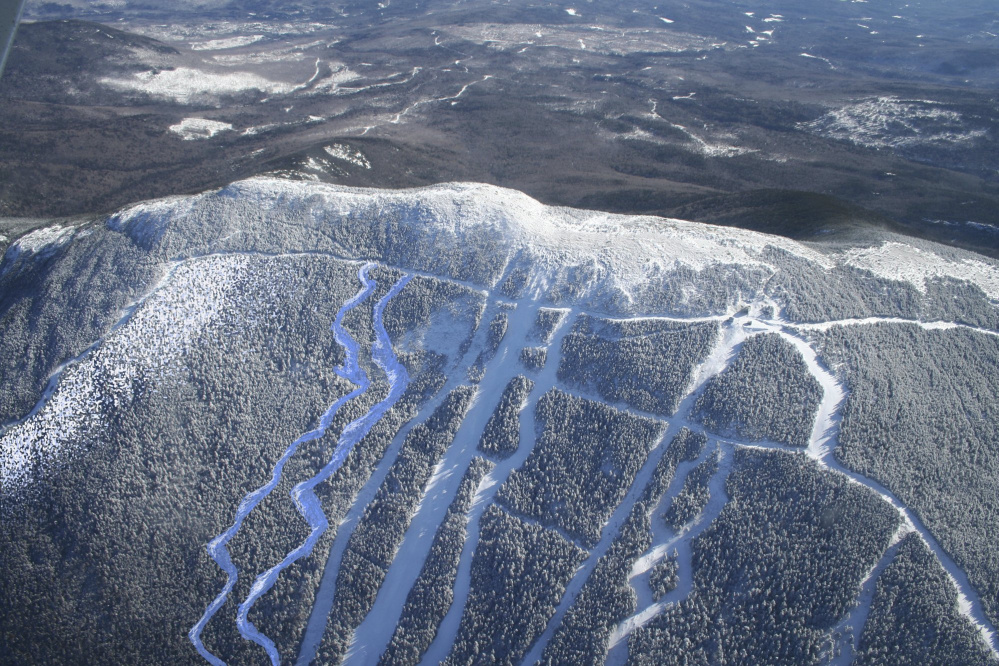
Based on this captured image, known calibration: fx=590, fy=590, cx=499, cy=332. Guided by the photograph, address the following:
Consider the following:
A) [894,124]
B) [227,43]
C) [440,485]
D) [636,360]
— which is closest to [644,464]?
[636,360]

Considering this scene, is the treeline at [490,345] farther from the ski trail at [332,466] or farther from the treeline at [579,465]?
the treeline at [579,465]

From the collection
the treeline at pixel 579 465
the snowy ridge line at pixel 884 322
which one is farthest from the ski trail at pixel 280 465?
the snowy ridge line at pixel 884 322

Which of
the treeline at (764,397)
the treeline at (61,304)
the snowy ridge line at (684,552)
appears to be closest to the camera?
the snowy ridge line at (684,552)

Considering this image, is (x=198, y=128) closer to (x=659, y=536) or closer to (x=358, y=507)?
(x=358, y=507)

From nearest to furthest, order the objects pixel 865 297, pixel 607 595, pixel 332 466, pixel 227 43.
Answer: pixel 607 595 < pixel 332 466 < pixel 865 297 < pixel 227 43

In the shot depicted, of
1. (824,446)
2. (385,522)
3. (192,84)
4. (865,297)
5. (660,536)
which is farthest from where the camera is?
(192,84)

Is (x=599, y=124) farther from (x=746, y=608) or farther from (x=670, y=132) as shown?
(x=746, y=608)

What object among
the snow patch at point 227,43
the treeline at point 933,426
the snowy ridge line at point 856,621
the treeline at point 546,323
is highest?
the snow patch at point 227,43
